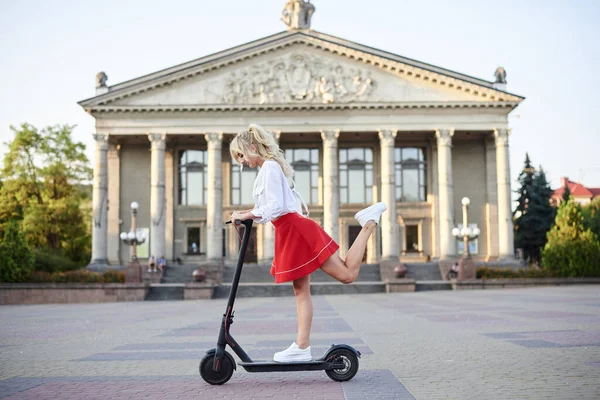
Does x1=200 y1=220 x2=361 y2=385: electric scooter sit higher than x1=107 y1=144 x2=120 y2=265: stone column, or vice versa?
x1=107 y1=144 x2=120 y2=265: stone column

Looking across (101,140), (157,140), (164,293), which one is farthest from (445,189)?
(101,140)

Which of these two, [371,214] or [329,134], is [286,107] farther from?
[371,214]

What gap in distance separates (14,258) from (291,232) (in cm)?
3018

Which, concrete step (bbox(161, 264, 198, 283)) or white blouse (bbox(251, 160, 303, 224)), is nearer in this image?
white blouse (bbox(251, 160, 303, 224))

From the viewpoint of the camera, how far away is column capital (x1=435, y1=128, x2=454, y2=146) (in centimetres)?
5084

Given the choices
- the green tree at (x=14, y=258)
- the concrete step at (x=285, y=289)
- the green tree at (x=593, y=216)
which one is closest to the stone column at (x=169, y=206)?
the concrete step at (x=285, y=289)

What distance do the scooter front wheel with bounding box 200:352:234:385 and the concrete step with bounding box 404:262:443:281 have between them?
135ft

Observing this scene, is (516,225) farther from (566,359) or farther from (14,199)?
(566,359)

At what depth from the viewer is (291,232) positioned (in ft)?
20.7

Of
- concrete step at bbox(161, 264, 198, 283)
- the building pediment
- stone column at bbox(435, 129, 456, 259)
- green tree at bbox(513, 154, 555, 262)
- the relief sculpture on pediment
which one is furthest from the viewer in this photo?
green tree at bbox(513, 154, 555, 262)

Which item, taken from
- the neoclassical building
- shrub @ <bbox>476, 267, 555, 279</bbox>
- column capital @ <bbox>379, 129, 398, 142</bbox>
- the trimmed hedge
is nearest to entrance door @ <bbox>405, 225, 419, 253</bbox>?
the neoclassical building

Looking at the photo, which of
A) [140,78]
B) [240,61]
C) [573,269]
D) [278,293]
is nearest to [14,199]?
[140,78]

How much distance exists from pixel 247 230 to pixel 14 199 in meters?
57.2

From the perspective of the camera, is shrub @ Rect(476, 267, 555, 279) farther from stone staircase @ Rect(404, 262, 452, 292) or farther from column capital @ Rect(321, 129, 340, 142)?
column capital @ Rect(321, 129, 340, 142)
